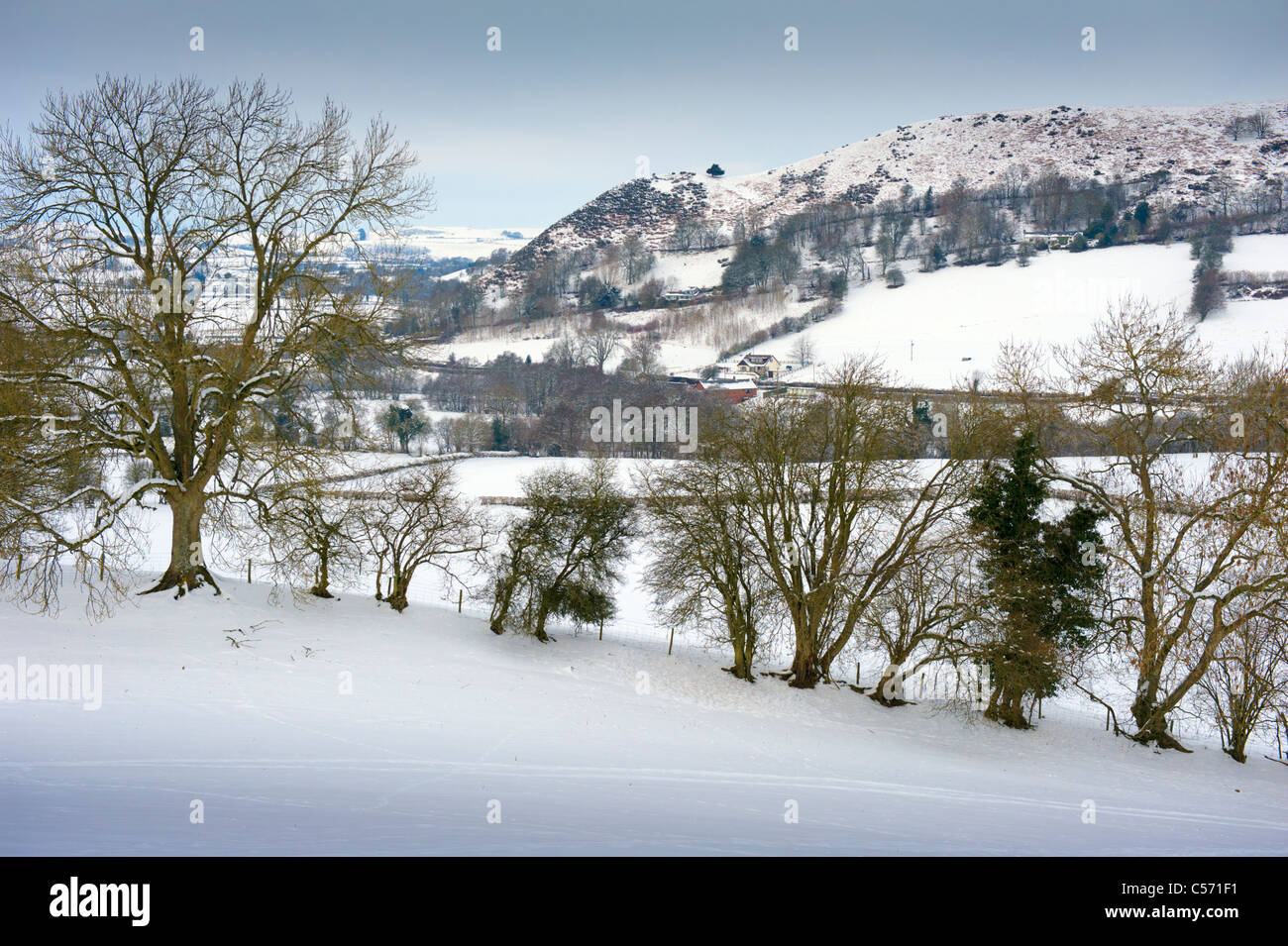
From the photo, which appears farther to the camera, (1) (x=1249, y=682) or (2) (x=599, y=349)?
(2) (x=599, y=349)

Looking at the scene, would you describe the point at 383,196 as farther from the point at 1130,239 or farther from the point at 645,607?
the point at 1130,239

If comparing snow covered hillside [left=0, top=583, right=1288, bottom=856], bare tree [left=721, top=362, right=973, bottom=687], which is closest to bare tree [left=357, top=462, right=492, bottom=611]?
snow covered hillside [left=0, top=583, right=1288, bottom=856]

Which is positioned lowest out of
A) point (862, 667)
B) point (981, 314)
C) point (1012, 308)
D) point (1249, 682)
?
point (862, 667)

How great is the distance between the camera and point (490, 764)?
1056cm

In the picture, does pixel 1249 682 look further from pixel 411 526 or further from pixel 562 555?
pixel 411 526

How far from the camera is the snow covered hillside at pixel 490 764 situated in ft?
24.5

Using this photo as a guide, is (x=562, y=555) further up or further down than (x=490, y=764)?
further up

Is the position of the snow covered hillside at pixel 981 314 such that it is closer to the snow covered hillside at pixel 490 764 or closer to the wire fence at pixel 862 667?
the wire fence at pixel 862 667

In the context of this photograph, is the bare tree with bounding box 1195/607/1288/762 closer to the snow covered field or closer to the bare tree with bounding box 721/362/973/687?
the bare tree with bounding box 721/362/973/687

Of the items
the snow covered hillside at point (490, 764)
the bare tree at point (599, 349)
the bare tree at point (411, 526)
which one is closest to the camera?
the snow covered hillside at point (490, 764)

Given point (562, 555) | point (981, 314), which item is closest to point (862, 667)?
point (562, 555)

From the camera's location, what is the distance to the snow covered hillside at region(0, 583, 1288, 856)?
746 cm

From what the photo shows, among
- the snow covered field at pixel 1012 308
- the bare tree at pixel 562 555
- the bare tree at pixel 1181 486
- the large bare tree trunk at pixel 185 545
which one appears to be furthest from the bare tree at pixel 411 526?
the snow covered field at pixel 1012 308

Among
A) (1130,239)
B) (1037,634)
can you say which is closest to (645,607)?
(1037,634)
